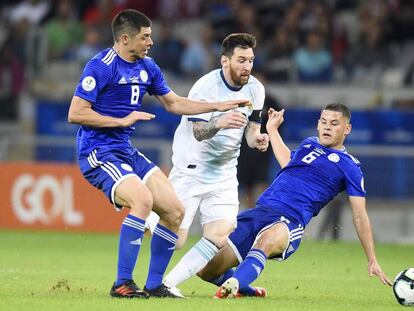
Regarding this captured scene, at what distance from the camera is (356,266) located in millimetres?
14320

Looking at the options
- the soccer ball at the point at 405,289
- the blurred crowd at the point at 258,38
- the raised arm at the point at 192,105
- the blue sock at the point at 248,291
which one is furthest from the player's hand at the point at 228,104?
the blurred crowd at the point at 258,38

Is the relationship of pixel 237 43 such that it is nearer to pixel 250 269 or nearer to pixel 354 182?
pixel 354 182

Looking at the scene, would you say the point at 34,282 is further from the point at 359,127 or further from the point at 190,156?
the point at 359,127

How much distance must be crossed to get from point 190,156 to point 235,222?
0.76 m

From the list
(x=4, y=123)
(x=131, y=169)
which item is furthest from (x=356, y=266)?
(x=4, y=123)

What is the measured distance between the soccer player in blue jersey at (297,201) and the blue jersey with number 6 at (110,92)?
1.30m

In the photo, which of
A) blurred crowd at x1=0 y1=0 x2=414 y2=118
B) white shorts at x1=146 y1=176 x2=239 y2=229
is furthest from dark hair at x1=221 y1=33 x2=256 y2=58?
blurred crowd at x1=0 y1=0 x2=414 y2=118

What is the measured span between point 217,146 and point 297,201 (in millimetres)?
911

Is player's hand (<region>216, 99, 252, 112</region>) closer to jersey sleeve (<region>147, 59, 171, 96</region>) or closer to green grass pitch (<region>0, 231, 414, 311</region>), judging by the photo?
jersey sleeve (<region>147, 59, 171, 96</region>)

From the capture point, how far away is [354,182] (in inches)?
395

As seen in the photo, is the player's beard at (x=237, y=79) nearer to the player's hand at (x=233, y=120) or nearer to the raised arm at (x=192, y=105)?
the raised arm at (x=192, y=105)

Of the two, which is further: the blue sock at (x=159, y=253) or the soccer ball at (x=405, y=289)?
the blue sock at (x=159, y=253)

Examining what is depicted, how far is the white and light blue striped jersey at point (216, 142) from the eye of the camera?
10.5m

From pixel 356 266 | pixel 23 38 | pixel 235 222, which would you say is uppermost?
pixel 23 38
